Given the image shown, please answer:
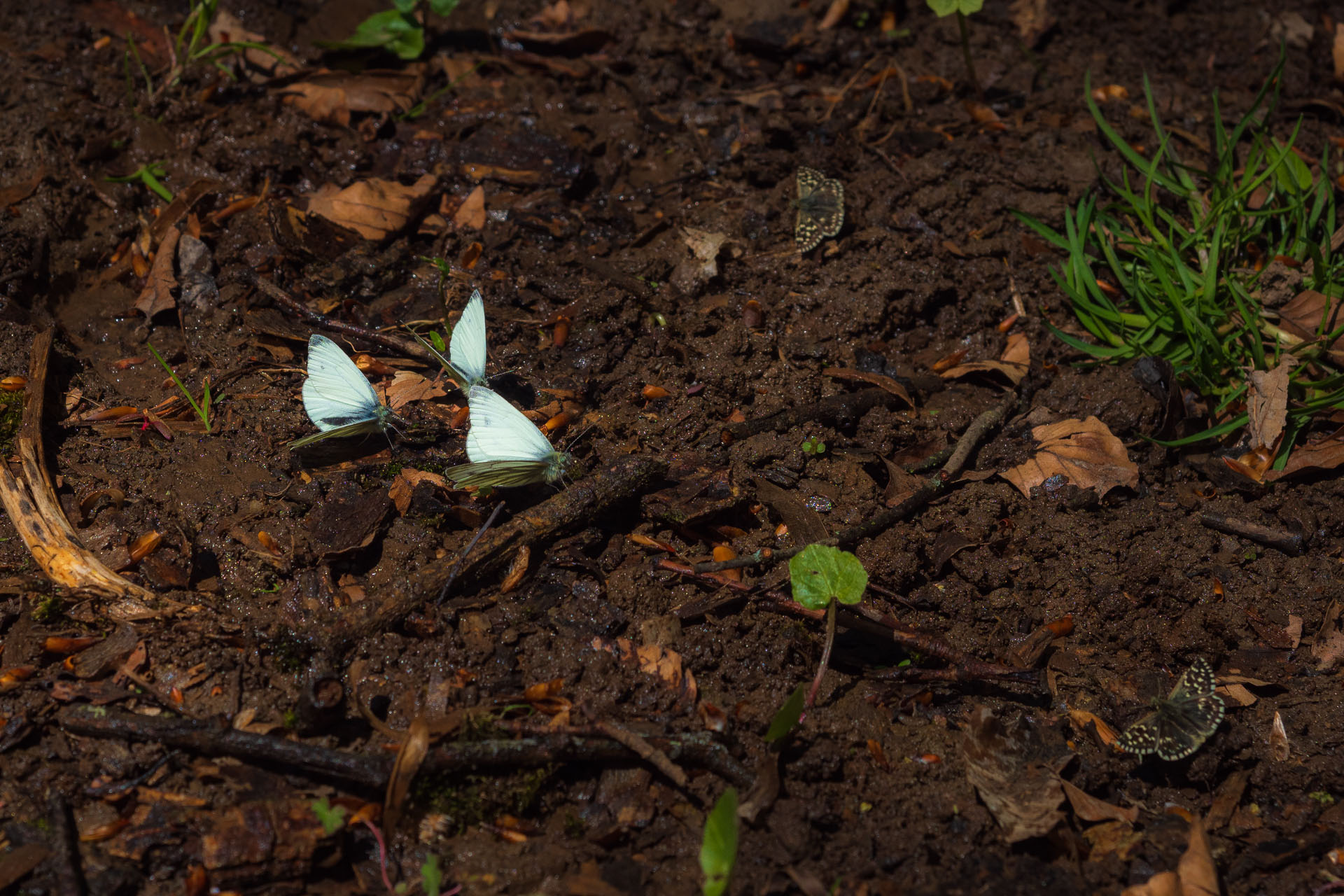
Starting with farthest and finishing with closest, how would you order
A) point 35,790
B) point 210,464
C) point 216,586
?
point 210,464 → point 216,586 → point 35,790

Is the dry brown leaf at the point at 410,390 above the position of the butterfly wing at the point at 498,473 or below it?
below

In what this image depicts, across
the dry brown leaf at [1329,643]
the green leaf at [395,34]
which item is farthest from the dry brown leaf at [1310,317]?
the green leaf at [395,34]

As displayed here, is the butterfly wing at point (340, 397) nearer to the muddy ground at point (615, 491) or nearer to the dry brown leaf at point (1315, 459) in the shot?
the muddy ground at point (615, 491)

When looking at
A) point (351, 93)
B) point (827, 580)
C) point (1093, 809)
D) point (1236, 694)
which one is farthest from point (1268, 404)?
point (351, 93)

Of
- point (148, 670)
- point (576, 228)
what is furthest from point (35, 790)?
point (576, 228)

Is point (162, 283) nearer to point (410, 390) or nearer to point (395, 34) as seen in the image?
point (410, 390)

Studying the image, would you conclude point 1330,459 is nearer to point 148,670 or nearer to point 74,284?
point 148,670

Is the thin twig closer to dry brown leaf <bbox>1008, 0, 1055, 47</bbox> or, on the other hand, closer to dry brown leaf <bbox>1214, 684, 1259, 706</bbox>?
dry brown leaf <bbox>1214, 684, 1259, 706</bbox>
